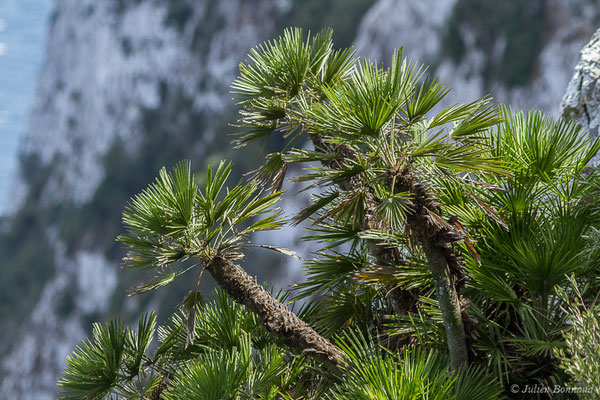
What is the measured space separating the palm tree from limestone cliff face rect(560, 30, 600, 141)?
1664mm

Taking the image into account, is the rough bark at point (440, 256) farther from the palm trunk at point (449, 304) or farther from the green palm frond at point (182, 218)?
the green palm frond at point (182, 218)

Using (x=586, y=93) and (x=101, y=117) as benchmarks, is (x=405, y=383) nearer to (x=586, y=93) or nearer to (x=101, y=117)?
(x=586, y=93)

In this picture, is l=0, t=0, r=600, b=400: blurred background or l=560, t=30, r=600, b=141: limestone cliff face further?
l=0, t=0, r=600, b=400: blurred background

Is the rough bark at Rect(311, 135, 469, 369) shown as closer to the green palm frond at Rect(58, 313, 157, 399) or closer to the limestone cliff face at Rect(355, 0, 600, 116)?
the green palm frond at Rect(58, 313, 157, 399)

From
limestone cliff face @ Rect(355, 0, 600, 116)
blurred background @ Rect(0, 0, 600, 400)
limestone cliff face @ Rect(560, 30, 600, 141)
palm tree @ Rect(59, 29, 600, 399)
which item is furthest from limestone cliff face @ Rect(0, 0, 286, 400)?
palm tree @ Rect(59, 29, 600, 399)

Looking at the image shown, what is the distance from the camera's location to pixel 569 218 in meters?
2.91

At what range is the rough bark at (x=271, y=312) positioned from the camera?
10.0 ft

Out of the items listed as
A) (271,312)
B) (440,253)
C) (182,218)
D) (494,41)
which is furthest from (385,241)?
(494,41)

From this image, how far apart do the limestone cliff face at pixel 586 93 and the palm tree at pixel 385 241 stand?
5.46ft

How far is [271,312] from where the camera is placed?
10.2 feet

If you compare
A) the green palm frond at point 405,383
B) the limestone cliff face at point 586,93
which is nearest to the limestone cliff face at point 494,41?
the limestone cliff face at point 586,93

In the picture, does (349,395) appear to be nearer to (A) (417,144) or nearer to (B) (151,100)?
(A) (417,144)

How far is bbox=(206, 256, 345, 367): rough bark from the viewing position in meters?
3.06

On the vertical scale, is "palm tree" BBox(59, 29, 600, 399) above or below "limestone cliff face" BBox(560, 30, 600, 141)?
below
